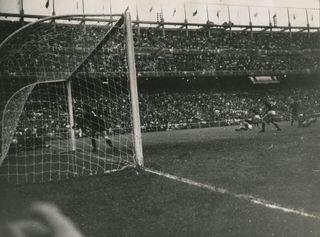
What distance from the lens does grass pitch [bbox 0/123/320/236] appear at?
4137 millimetres

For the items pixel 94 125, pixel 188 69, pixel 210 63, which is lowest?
pixel 94 125

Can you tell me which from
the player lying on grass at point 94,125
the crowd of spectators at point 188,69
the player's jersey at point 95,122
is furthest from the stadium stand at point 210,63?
the player's jersey at point 95,122

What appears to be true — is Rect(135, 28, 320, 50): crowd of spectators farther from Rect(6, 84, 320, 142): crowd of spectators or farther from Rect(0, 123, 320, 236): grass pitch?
Rect(0, 123, 320, 236): grass pitch

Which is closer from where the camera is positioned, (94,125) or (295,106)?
(94,125)

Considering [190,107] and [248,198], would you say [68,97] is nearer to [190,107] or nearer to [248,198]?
[248,198]

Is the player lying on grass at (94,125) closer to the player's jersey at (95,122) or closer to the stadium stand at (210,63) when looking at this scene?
the player's jersey at (95,122)

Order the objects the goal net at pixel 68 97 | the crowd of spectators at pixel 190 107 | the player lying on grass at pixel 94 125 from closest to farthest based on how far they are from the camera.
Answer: the goal net at pixel 68 97 < the player lying on grass at pixel 94 125 < the crowd of spectators at pixel 190 107

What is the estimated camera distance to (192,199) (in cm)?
536

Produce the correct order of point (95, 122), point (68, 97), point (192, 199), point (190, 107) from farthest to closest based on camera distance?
1. point (190, 107)
2. point (68, 97)
3. point (95, 122)
4. point (192, 199)

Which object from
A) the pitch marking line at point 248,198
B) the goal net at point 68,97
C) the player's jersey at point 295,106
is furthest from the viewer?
the player's jersey at point 295,106

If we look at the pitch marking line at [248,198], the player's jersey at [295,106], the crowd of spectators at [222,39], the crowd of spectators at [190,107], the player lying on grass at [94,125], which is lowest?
the pitch marking line at [248,198]

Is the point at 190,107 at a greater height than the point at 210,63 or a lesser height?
lesser

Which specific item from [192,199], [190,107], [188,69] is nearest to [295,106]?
[190,107]

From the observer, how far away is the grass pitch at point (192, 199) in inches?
163
